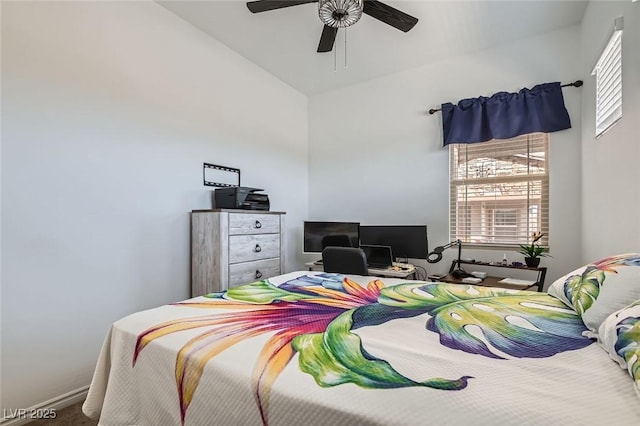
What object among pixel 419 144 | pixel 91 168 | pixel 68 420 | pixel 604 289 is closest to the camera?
pixel 604 289

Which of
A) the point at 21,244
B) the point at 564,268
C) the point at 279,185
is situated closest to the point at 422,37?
the point at 279,185

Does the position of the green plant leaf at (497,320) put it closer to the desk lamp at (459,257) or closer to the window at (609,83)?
the desk lamp at (459,257)

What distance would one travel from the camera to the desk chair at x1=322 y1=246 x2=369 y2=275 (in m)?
2.29

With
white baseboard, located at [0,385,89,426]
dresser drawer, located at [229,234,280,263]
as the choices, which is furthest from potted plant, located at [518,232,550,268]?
white baseboard, located at [0,385,89,426]

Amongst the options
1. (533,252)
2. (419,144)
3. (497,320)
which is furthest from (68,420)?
(419,144)

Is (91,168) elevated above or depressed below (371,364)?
above

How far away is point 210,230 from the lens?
8.23ft

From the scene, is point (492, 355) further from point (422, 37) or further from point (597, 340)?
point (422, 37)

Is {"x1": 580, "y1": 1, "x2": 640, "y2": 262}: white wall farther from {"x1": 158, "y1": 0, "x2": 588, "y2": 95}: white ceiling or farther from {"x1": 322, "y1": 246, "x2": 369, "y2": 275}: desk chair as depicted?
{"x1": 322, "y1": 246, "x2": 369, "y2": 275}: desk chair

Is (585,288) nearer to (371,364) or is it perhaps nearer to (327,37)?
(371,364)

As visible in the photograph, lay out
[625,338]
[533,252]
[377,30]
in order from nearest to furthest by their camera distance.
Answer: [625,338]
[533,252]
[377,30]

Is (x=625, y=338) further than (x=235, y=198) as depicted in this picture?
No

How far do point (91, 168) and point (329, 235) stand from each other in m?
2.24

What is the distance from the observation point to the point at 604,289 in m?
1.02
